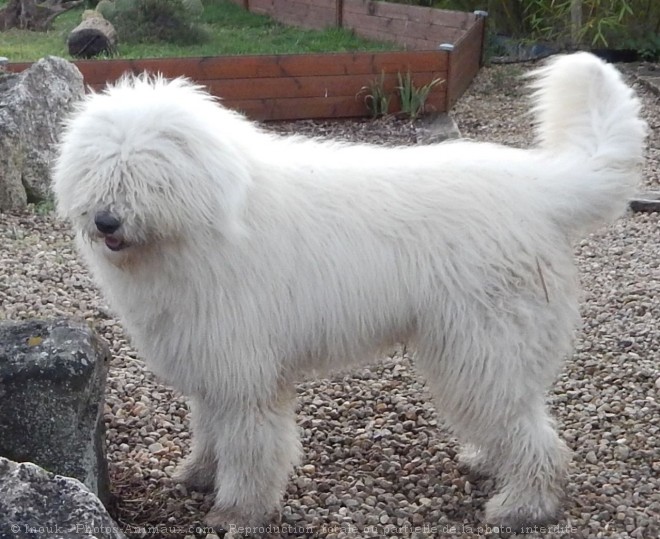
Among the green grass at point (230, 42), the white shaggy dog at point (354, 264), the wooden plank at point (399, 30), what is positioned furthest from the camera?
the green grass at point (230, 42)

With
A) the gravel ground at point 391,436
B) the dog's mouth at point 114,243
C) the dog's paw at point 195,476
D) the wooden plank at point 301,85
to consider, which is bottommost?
the gravel ground at point 391,436

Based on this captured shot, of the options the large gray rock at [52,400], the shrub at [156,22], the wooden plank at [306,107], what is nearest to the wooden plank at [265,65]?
the wooden plank at [306,107]

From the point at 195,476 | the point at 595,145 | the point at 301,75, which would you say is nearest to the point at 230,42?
the point at 301,75

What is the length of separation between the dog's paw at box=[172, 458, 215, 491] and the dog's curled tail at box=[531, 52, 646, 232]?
153 centimetres

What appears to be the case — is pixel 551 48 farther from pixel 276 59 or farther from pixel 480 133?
pixel 276 59

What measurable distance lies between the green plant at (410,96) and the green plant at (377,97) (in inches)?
5.7

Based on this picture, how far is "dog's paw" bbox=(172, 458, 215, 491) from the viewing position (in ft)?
10.9

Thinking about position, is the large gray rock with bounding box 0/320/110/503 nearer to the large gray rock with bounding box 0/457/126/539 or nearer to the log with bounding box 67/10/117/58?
the large gray rock with bounding box 0/457/126/539

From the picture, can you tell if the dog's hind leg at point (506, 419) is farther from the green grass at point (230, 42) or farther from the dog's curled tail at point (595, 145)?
the green grass at point (230, 42)

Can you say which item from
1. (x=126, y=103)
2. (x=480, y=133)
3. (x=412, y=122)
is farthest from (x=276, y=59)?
(x=126, y=103)

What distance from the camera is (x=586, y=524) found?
3.16 m

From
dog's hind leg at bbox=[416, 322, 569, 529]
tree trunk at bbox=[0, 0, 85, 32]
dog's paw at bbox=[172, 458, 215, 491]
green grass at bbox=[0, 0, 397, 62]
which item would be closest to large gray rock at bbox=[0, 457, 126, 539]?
dog's paw at bbox=[172, 458, 215, 491]

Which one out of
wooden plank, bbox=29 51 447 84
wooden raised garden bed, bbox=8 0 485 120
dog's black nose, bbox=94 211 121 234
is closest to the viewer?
dog's black nose, bbox=94 211 121 234

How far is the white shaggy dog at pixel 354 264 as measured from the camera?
8.77 ft
